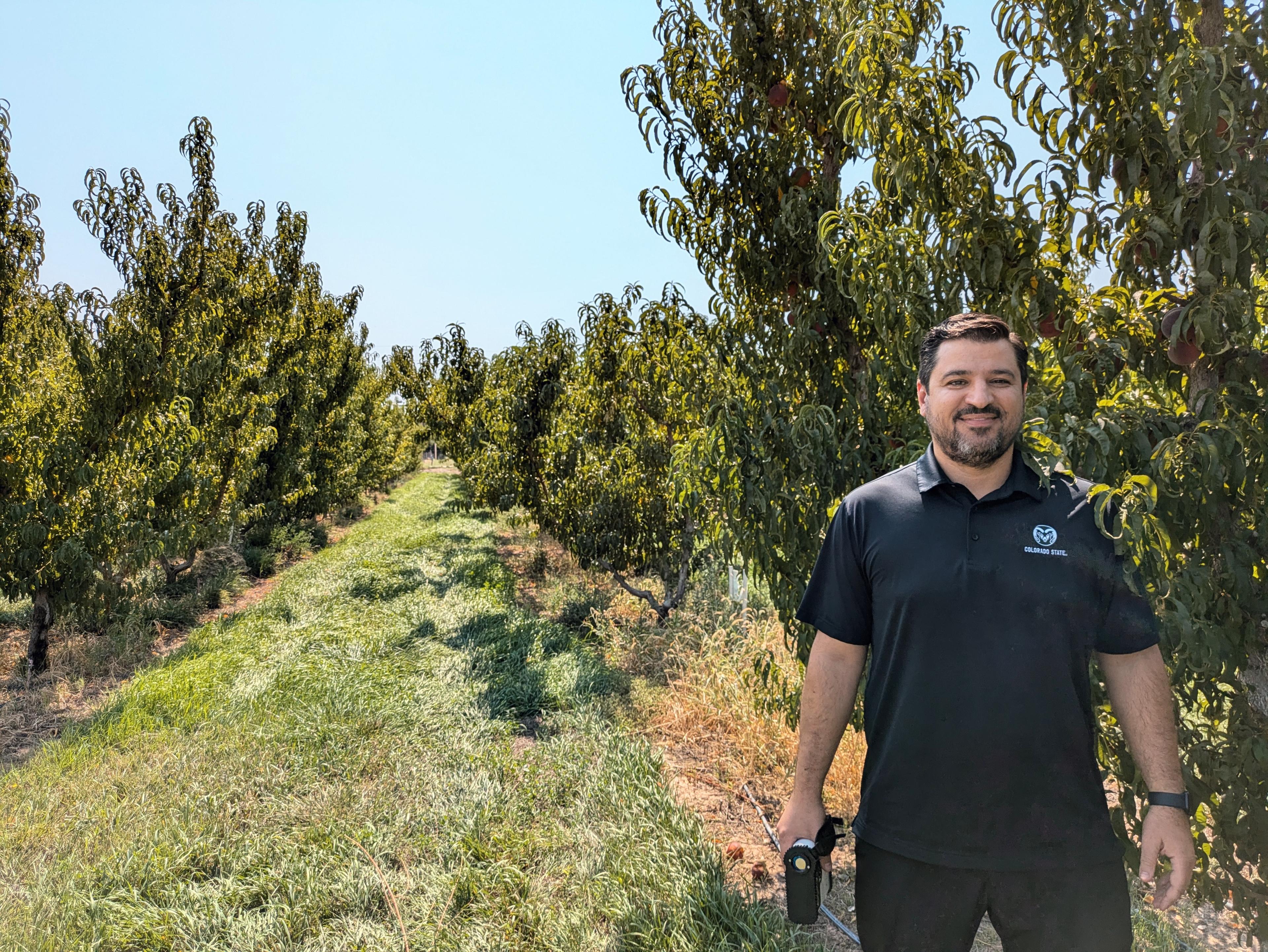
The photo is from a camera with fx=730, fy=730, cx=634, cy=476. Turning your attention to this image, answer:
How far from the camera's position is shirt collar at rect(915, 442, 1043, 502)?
1.92 metres

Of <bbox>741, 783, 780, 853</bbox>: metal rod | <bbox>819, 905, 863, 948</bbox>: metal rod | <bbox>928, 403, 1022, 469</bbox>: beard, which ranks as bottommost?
<bbox>819, 905, 863, 948</bbox>: metal rod

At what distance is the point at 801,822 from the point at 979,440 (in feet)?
3.70

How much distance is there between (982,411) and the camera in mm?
1909

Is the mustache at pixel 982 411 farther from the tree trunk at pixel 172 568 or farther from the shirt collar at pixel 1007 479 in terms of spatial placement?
the tree trunk at pixel 172 568

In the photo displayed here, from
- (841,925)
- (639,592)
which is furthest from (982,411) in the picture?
(639,592)

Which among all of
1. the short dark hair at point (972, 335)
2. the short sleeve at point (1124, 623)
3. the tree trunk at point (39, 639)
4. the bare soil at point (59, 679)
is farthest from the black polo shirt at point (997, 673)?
the tree trunk at point (39, 639)

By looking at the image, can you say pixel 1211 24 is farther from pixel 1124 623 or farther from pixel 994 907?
pixel 994 907

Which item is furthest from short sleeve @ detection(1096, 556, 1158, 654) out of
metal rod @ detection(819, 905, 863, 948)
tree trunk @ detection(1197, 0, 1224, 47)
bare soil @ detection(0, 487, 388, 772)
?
bare soil @ detection(0, 487, 388, 772)

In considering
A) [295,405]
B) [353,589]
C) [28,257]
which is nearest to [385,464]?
[295,405]

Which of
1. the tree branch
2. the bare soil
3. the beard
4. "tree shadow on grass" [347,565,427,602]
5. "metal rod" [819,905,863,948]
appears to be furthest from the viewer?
"tree shadow on grass" [347,565,427,602]

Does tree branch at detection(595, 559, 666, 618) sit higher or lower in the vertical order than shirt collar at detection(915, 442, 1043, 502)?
lower

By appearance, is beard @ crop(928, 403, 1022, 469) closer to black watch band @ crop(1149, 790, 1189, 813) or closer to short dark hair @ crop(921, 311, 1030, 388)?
short dark hair @ crop(921, 311, 1030, 388)

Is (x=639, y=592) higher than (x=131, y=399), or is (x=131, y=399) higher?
(x=131, y=399)

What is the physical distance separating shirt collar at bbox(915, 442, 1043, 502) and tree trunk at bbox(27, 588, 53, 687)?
333 inches
